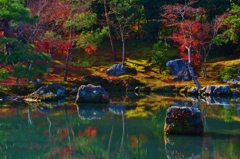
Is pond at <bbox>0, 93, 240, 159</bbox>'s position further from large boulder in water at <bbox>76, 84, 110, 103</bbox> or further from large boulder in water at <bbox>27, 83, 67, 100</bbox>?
large boulder in water at <bbox>27, 83, 67, 100</bbox>

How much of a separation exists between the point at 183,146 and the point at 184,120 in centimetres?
144

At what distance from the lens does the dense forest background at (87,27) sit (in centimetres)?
2173

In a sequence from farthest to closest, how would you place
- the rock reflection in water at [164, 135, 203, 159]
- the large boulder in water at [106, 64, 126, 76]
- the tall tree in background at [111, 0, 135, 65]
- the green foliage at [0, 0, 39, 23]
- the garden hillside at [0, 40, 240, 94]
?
1. the tall tree in background at [111, 0, 135, 65]
2. the large boulder in water at [106, 64, 126, 76]
3. the garden hillside at [0, 40, 240, 94]
4. the green foliage at [0, 0, 39, 23]
5. the rock reflection in water at [164, 135, 203, 159]

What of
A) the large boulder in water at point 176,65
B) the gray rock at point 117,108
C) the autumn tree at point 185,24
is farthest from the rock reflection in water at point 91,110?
the large boulder in water at point 176,65

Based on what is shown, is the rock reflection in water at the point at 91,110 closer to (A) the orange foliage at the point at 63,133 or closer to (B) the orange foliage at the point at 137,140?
(A) the orange foliage at the point at 63,133

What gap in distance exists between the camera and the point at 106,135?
42.7 ft

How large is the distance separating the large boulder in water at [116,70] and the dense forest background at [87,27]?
1191 millimetres

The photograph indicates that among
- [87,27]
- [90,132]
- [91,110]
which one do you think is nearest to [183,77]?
[87,27]

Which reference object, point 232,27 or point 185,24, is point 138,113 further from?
point 232,27

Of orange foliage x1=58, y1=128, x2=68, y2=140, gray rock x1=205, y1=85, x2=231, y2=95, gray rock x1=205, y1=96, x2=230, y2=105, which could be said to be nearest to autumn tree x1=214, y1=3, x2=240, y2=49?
gray rock x1=205, y1=85, x2=231, y2=95

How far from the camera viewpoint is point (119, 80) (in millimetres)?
33562

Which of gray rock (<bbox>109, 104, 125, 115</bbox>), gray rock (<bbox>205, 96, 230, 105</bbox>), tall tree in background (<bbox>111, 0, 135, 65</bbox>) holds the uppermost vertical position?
tall tree in background (<bbox>111, 0, 135, 65</bbox>)

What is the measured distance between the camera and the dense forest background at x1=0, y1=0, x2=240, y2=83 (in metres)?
21.7

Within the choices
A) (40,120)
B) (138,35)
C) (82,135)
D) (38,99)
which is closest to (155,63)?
(138,35)
